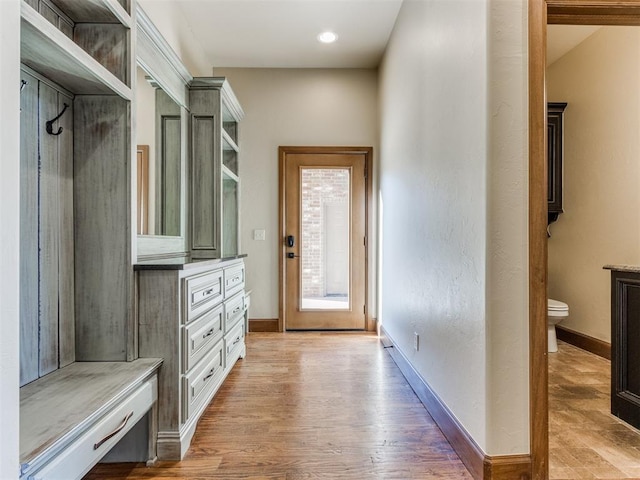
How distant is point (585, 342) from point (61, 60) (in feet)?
14.0

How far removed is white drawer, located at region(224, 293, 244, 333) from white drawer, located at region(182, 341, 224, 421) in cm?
20

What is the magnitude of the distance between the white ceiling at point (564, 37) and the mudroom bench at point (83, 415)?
413 cm

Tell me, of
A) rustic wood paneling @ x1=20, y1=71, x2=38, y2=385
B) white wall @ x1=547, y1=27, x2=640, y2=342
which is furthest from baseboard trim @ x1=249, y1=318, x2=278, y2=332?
white wall @ x1=547, y1=27, x2=640, y2=342

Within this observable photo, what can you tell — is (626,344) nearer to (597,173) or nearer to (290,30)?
(597,173)

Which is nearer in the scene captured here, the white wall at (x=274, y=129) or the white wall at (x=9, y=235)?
the white wall at (x=9, y=235)

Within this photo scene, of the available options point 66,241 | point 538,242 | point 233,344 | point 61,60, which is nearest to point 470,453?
point 538,242

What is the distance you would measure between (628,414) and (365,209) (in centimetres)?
280

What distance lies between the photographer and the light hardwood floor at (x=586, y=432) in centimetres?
160

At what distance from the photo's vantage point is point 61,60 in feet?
4.49

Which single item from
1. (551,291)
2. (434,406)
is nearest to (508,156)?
(434,406)

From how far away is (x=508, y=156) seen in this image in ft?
4.84

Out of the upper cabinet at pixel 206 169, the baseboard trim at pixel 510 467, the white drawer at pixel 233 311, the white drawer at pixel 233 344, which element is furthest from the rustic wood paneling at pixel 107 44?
the baseboard trim at pixel 510 467

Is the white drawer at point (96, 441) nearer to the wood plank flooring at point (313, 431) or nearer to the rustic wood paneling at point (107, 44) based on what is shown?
the wood plank flooring at point (313, 431)

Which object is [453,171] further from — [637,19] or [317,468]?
[317,468]
